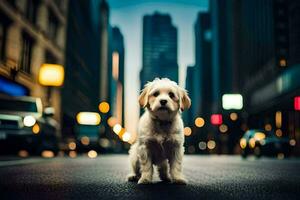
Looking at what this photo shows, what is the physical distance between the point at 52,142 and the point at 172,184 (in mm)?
14956

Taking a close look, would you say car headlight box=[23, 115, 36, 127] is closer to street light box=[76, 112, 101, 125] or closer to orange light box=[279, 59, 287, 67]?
street light box=[76, 112, 101, 125]

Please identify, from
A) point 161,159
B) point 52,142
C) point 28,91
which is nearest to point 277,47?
point 28,91

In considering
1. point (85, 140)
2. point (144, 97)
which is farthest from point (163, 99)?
point (85, 140)

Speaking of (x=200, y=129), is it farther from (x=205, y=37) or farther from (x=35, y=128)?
(x=35, y=128)

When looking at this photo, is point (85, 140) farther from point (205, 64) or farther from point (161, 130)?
point (205, 64)

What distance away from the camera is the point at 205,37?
180 metres

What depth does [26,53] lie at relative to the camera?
34.8 metres

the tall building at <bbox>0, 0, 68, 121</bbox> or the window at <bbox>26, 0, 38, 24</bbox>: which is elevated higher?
the window at <bbox>26, 0, 38, 24</bbox>

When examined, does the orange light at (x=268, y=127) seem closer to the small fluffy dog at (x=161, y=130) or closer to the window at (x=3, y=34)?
the window at (x=3, y=34)

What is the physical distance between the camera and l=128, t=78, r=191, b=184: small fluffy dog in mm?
5719

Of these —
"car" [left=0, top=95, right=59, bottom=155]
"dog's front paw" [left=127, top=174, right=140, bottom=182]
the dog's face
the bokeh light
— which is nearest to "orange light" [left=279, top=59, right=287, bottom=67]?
"car" [left=0, top=95, right=59, bottom=155]

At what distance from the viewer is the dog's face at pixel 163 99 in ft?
18.3

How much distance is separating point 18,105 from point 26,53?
16.3m

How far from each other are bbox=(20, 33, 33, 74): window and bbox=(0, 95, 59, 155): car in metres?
14.8
